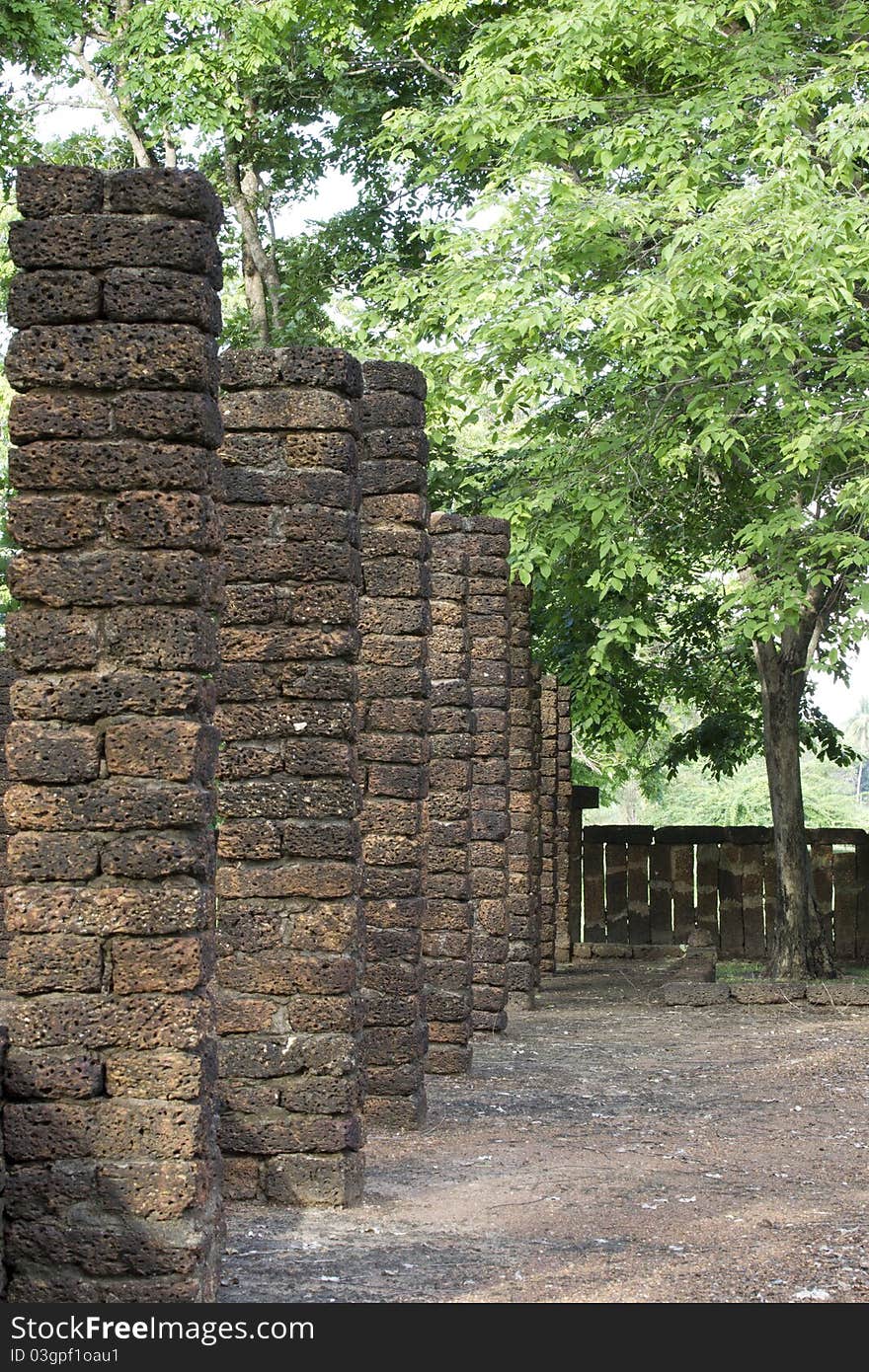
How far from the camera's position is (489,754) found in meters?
16.3

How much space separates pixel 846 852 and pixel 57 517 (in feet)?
74.8

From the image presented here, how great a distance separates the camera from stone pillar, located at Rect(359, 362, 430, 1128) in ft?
37.7

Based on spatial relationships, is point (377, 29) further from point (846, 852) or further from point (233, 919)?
point (233, 919)

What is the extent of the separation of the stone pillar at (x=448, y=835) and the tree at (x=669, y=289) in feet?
11.7

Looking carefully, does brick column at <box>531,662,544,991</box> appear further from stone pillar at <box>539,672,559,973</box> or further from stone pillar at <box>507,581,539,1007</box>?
stone pillar at <box>539,672,559,973</box>

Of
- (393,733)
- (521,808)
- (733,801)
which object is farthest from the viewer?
(733,801)

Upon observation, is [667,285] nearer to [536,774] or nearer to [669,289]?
[669,289]

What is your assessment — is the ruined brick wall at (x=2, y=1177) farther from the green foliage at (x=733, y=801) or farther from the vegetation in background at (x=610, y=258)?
the green foliage at (x=733, y=801)

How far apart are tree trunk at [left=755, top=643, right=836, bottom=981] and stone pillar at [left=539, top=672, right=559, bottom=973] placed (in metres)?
3.10

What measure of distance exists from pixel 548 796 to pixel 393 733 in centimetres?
1294

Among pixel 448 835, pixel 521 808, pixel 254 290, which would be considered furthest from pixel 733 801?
pixel 448 835

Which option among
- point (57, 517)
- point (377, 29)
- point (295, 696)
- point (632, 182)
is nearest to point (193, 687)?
point (57, 517)

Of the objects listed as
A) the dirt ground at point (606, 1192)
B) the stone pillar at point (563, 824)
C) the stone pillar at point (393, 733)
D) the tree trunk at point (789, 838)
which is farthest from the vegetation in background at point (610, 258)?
the stone pillar at point (393, 733)

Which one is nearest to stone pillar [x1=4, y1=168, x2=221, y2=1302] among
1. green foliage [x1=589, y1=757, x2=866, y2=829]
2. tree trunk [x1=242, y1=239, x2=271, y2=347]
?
tree trunk [x1=242, y1=239, x2=271, y2=347]
